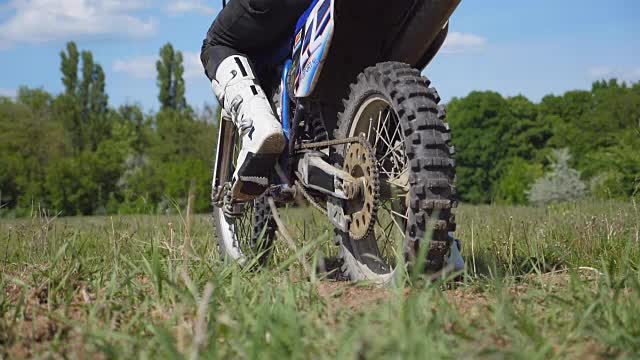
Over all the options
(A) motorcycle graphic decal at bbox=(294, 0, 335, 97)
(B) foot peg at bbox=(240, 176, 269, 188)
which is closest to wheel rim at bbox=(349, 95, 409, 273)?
(A) motorcycle graphic decal at bbox=(294, 0, 335, 97)

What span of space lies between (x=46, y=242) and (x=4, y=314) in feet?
6.39

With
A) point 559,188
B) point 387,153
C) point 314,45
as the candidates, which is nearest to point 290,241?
point 387,153

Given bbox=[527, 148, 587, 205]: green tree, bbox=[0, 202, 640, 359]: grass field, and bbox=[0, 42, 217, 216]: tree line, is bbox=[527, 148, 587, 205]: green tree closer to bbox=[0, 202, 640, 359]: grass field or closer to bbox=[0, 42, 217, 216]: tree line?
bbox=[0, 42, 217, 216]: tree line

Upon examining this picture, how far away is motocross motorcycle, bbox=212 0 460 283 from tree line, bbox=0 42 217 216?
32826 mm

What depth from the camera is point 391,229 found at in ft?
12.8

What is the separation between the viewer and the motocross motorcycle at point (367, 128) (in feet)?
9.91

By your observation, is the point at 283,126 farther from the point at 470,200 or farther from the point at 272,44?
the point at 470,200

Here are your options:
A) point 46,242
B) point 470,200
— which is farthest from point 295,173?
point 470,200

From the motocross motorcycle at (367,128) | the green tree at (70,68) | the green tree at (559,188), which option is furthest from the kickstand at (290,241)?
the green tree at (70,68)

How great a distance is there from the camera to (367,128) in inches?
142

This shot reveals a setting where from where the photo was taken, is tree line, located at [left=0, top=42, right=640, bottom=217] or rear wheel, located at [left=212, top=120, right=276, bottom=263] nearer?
rear wheel, located at [left=212, top=120, right=276, bottom=263]

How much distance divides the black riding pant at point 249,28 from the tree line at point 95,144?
32.4 m

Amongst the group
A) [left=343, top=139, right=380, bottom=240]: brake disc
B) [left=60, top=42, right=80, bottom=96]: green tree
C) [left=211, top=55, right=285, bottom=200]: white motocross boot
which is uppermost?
[left=60, top=42, right=80, bottom=96]: green tree

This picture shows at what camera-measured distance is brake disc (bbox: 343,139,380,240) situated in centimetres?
328
